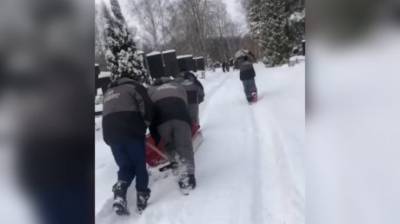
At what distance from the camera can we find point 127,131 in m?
1.23

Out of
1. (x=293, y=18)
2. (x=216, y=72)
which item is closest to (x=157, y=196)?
(x=216, y=72)

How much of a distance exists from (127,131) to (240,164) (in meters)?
0.37

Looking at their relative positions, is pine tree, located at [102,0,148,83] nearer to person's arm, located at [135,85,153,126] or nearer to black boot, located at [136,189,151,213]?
person's arm, located at [135,85,153,126]

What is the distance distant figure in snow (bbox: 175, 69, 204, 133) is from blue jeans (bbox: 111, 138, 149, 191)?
19 centimetres

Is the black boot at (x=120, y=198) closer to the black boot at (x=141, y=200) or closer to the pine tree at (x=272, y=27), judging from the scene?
the black boot at (x=141, y=200)

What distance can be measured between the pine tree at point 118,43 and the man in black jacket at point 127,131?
37mm

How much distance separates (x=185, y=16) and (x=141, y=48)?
0.56 feet

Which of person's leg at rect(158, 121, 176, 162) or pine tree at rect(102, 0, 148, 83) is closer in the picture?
pine tree at rect(102, 0, 148, 83)

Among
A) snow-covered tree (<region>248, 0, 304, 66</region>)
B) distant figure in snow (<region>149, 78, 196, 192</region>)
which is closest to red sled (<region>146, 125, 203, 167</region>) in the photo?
distant figure in snow (<region>149, 78, 196, 192</region>)

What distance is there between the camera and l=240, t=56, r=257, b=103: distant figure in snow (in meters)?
1.23

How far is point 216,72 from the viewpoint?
122 centimetres

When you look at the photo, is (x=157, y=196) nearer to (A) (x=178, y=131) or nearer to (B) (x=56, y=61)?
(A) (x=178, y=131)

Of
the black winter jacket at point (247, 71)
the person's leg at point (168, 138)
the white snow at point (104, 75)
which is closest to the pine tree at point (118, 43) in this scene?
the white snow at point (104, 75)

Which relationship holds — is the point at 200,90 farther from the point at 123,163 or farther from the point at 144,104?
the point at 123,163
